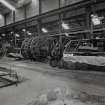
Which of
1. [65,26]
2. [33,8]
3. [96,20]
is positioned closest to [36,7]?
[33,8]

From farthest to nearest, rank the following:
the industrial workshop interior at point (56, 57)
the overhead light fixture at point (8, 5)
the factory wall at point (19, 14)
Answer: the factory wall at point (19, 14)
the overhead light fixture at point (8, 5)
the industrial workshop interior at point (56, 57)

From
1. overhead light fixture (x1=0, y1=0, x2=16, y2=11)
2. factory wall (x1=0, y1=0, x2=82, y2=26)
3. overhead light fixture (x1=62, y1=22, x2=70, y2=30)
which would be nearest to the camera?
overhead light fixture (x1=62, y1=22, x2=70, y2=30)

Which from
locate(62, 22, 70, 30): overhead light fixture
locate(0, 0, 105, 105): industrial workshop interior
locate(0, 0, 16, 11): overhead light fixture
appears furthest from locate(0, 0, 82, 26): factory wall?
locate(62, 22, 70, 30): overhead light fixture

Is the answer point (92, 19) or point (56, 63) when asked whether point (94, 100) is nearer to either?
point (56, 63)

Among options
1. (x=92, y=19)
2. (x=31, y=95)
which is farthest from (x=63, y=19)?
(x=31, y=95)

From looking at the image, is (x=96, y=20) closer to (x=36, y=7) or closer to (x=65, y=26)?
(x=65, y=26)

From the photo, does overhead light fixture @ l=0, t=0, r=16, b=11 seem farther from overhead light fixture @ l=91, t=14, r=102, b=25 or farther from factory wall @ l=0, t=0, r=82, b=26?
overhead light fixture @ l=91, t=14, r=102, b=25

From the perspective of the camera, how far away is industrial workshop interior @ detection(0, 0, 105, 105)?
1938mm

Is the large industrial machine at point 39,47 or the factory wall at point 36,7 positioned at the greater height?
the factory wall at point 36,7

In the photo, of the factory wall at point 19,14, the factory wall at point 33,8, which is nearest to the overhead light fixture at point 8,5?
the factory wall at point 19,14

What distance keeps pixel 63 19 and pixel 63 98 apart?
6.73 metres

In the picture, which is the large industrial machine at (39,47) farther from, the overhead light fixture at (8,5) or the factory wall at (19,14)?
the overhead light fixture at (8,5)

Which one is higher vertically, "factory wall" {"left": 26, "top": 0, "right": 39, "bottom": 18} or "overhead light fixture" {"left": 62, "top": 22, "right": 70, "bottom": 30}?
"factory wall" {"left": 26, "top": 0, "right": 39, "bottom": 18}

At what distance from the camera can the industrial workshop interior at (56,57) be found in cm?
194
